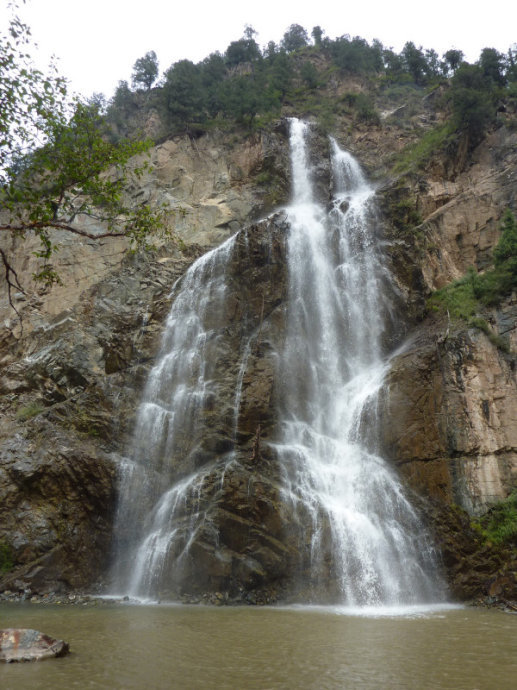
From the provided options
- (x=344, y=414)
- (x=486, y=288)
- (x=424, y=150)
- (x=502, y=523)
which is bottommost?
(x=502, y=523)

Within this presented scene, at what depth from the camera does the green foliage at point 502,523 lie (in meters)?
14.7

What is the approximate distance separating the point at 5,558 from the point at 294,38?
Result: 227 feet

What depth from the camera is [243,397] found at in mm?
19266

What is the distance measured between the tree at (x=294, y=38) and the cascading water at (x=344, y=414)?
4400 cm

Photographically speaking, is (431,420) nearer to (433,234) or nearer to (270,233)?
(433,234)

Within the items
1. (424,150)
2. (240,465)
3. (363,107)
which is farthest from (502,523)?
(363,107)

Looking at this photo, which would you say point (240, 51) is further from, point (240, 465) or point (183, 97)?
point (240, 465)

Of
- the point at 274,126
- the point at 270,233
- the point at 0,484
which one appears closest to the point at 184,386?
the point at 0,484

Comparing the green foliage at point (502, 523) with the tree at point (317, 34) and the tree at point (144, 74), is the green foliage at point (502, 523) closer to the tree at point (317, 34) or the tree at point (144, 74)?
the tree at point (144, 74)

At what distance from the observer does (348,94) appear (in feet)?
146

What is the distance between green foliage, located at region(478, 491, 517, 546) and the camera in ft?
→ 48.2

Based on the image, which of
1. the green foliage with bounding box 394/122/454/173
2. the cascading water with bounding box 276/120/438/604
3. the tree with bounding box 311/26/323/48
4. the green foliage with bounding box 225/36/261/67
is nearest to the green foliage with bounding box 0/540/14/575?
the cascading water with bounding box 276/120/438/604

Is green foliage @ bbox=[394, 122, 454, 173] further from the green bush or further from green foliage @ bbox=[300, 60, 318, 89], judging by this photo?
green foliage @ bbox=[300, 60, 318, 89]

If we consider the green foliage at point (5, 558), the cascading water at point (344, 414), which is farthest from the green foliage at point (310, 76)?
the green foliage at point (5, 558)
